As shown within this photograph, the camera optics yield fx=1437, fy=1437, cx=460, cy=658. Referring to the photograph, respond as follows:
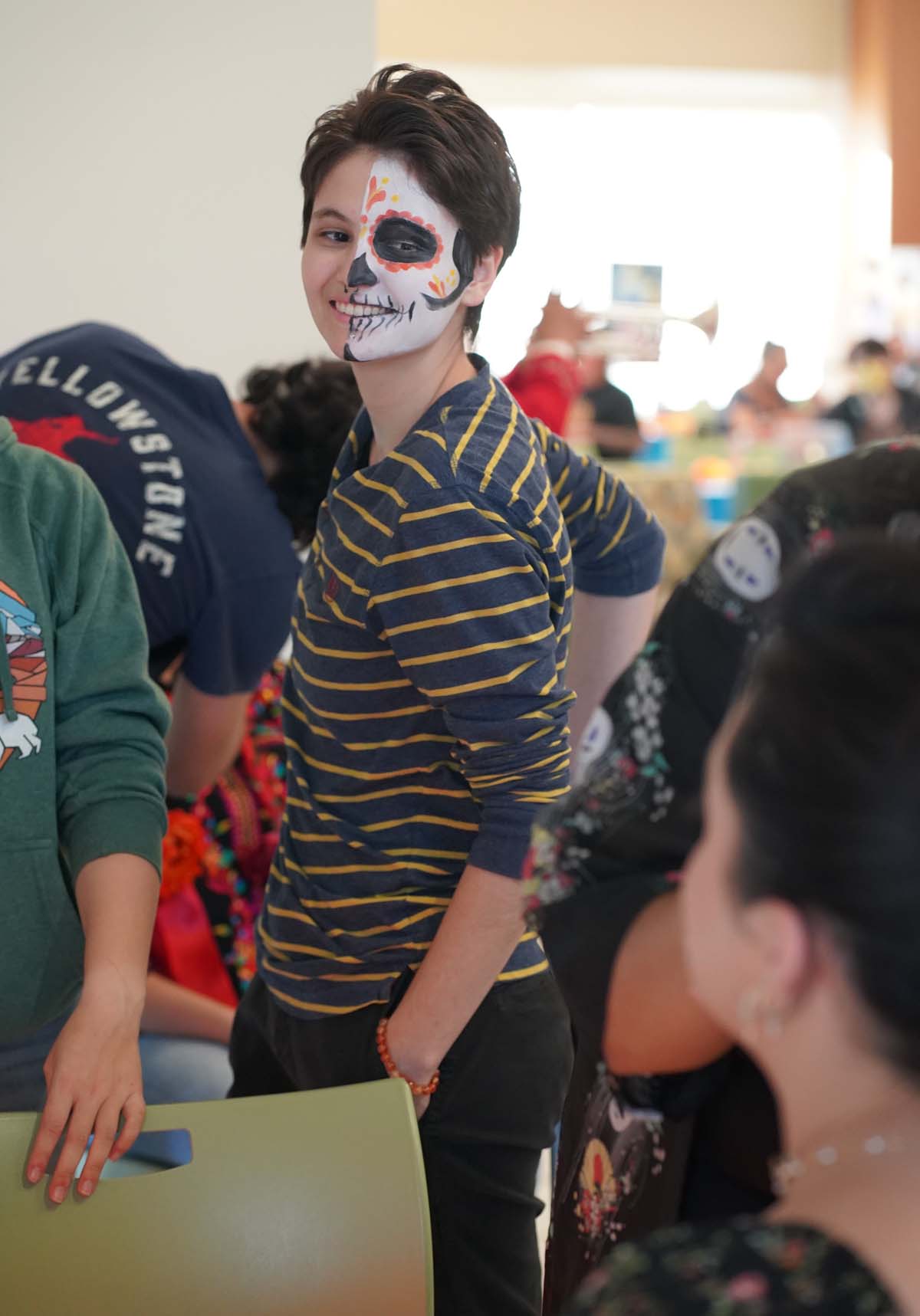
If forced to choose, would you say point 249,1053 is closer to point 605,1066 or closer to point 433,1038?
point 433,1038

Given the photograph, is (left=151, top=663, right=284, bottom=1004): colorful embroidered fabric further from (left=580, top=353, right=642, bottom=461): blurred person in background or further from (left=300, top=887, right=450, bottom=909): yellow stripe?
(left=580, top=353, right=642, bottom=461): blurred person in background

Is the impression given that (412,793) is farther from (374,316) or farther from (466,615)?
(374,316)

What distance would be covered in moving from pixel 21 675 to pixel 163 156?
1483mm

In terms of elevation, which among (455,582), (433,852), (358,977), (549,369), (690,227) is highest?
(690,227)

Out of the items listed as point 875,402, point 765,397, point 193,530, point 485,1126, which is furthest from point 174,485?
point 765,397

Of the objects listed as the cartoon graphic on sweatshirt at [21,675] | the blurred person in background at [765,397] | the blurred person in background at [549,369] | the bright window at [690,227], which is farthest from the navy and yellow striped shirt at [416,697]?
the bright window at [690,227]

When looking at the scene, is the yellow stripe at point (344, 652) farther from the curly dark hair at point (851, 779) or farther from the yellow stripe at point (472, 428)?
the curly dark hair at point (851, 779)

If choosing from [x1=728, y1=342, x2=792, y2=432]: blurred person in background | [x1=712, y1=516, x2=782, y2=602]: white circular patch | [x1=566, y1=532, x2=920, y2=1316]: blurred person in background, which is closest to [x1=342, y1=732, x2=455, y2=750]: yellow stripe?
[x1=712, y1=516, x2=782, y2=602]: white circular patch

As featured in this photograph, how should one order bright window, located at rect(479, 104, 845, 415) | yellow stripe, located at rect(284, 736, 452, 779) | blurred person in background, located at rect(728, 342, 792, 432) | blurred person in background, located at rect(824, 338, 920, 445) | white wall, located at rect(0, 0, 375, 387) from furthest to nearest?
Answer: bright window, located at rect(479, 104, 845, 415) → blurred person in background, located at rect(728, 342, 792, 432) → blurred person in background, located at rect(824, 338, 920, 445) → white wall, located at rect(0, 0, 375, 387) → yellow stripe, located at rect(284, 736, 452, 779)

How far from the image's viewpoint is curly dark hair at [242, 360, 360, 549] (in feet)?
5.68

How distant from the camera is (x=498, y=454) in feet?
3.85

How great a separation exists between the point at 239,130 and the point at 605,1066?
1902 mm

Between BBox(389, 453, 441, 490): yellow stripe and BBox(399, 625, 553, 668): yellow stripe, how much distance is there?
130mm

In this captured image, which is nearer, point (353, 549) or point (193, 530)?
point (353, 549)
